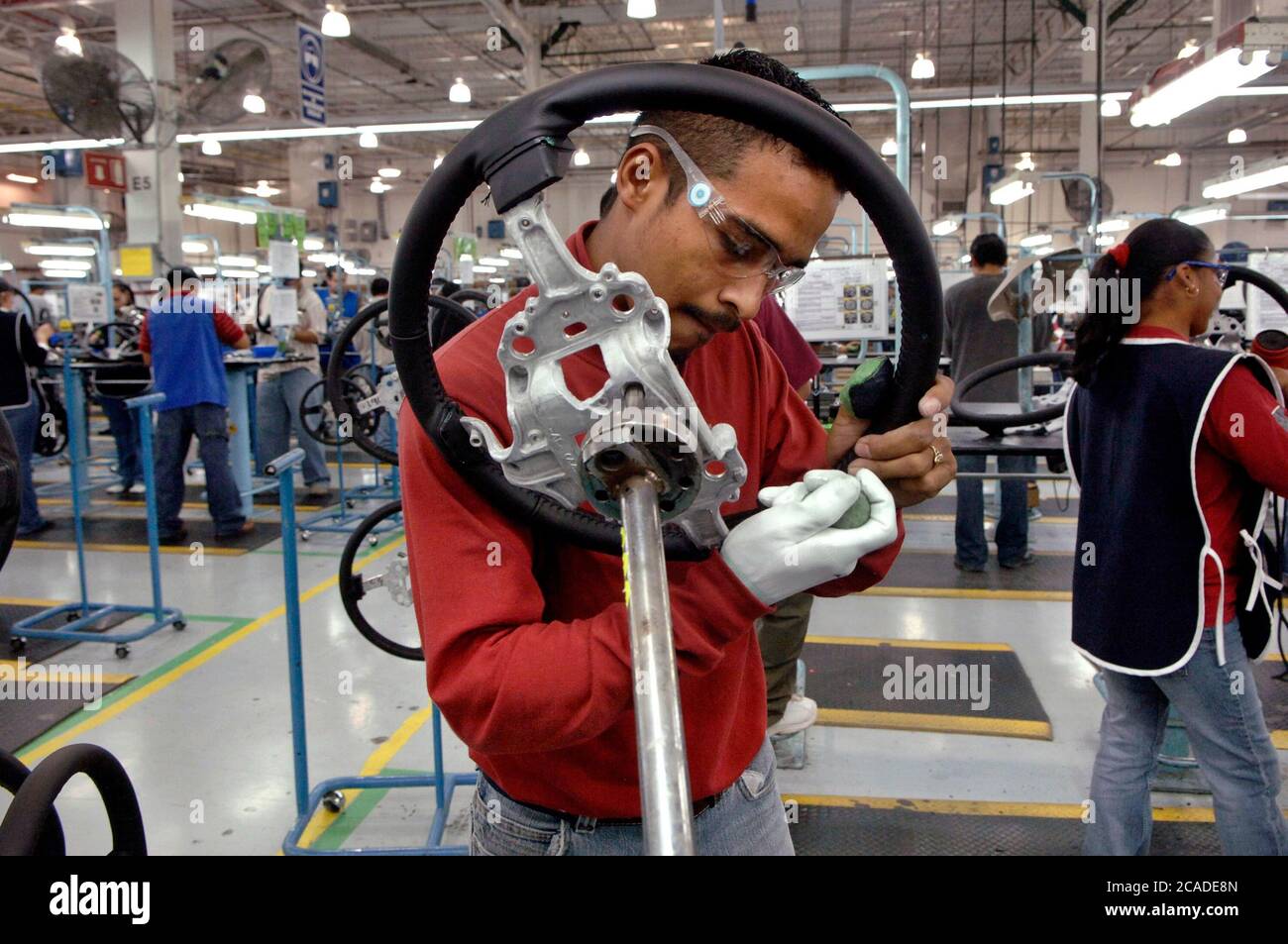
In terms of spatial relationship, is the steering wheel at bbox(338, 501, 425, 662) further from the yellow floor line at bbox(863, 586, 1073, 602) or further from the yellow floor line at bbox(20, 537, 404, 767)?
the yellow floor line at bbox(863, 586, 1073, 602)

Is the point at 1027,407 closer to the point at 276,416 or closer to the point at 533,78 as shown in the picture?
the point at 276,416

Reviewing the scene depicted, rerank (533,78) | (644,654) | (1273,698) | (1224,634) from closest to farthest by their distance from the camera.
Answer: (644,654) → (1224,634) → (1273,698) → (533,78)

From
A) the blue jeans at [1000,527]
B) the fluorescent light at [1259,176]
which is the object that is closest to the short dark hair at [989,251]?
the blue jeans at [1000,527]

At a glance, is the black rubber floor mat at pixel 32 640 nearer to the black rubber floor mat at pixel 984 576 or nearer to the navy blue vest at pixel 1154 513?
the black rubber floor mat at pixel 984 576

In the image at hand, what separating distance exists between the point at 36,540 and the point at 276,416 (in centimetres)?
185

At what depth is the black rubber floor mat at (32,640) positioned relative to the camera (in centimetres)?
423

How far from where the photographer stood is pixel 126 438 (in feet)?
25.3

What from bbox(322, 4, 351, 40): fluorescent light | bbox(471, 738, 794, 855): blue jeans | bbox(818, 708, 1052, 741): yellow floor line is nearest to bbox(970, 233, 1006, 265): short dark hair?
bbox(818, 708, 1052, 741): yellow floor line

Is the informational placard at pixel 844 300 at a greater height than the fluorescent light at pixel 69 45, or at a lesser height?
lesser

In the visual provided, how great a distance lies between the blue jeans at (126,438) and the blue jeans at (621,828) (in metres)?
7.65

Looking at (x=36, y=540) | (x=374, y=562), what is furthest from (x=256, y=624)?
(x=36, y=540)

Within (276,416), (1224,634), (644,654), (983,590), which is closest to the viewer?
(644,654)

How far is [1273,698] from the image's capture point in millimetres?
Answer: 3637

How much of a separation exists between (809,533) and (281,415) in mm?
7315
